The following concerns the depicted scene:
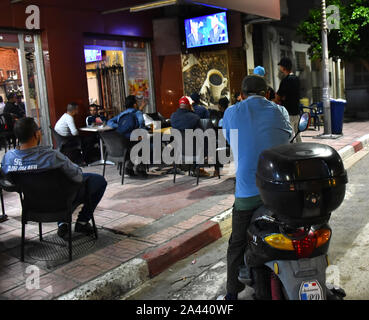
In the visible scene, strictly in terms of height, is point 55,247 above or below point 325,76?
below

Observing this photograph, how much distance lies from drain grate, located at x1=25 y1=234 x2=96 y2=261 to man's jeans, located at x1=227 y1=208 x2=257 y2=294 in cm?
191

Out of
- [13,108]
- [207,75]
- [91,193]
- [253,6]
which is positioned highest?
[253,6]

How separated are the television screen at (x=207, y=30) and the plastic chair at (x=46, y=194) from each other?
27.0ft

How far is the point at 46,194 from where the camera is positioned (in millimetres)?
4078

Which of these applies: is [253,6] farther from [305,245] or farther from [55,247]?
[305,245]

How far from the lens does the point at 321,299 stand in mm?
2512

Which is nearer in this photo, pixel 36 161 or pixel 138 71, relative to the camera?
pixel 36 161

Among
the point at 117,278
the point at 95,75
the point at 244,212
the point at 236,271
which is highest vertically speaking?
the point at 95,75

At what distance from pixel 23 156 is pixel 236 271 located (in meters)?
2.33

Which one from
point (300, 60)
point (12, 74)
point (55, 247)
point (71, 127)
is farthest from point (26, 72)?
point (300, 60)

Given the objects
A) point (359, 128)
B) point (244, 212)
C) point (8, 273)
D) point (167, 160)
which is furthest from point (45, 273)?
point (359, 128)

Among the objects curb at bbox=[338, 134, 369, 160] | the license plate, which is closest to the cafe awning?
curb at bbox=[338, 134, 369, 160]

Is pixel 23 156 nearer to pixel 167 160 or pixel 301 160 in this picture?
pixel 301 160

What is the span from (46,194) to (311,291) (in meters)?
2.67
